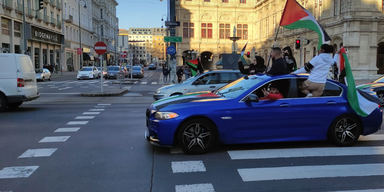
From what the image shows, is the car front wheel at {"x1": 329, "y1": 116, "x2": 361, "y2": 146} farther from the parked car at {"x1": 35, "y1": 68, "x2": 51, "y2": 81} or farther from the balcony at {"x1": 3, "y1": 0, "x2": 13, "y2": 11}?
the balcony at {"x1": 3, "y1": 0, "x2": 13, "y2": 11}

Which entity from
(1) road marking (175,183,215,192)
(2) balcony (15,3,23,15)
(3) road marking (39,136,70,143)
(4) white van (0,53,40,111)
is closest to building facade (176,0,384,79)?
(4) white van (0,53,40,111)

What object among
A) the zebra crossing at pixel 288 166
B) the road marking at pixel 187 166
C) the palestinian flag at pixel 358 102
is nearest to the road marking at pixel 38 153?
the zebra crossing at pixel 288 166

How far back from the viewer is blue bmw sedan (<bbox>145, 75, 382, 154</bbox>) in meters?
5.68

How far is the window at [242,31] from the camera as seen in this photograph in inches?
2463

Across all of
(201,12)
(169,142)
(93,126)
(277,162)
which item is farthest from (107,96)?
(201,12)

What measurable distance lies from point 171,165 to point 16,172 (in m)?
2.32

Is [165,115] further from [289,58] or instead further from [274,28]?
[274,28]

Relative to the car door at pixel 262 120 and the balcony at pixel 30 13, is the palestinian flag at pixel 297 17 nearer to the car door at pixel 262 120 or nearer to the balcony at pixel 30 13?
the car door at pixel 262 120

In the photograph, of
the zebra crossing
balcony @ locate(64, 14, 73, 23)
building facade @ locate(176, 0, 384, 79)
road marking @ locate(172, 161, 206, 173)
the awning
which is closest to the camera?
the zebra crossing

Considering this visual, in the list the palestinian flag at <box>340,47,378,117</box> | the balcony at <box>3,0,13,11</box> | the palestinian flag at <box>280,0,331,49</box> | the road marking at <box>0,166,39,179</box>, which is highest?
the balcony at <box>3,0,13,11</box>

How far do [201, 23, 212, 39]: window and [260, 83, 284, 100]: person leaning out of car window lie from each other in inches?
2227

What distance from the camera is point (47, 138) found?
23.3 feet

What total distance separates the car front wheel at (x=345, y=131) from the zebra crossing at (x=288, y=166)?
139 millimetres

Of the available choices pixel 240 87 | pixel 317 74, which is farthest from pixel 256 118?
pixel 317 74
